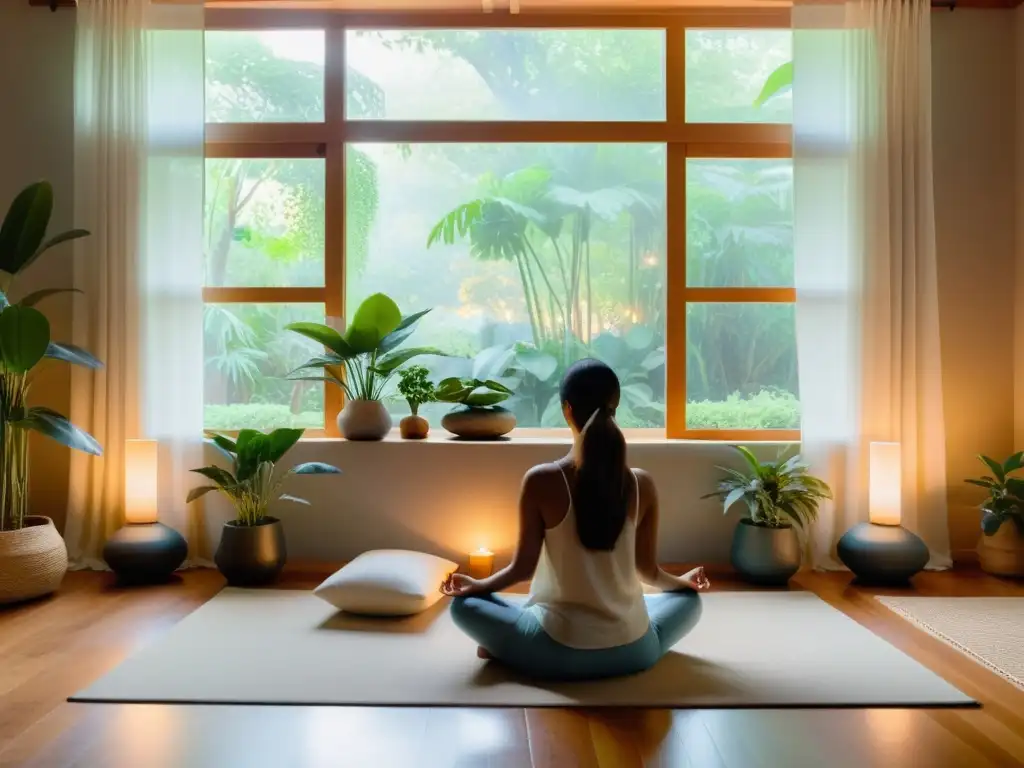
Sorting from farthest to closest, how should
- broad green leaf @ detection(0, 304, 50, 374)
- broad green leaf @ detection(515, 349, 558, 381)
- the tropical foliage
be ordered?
1. broad green leaf @ detection(515, 349, 558, 381)
2. the tropical foliage
3. broad green leaf @ detection(0, 304, 50, 374)

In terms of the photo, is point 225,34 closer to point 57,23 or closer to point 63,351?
point 57,23

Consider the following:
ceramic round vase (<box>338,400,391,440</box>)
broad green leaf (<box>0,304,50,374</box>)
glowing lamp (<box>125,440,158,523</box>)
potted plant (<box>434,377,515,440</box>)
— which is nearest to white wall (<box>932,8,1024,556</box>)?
potted plant (<box>434,377,515,440</box>)

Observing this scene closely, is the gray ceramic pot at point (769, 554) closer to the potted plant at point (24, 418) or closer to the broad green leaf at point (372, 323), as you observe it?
the broad green leaf at point (372, 323)

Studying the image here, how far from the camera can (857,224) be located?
387 centimetres

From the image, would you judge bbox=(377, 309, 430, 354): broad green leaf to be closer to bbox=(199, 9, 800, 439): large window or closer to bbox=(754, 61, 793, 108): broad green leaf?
bbox=(199, 9, 800, 439): large window

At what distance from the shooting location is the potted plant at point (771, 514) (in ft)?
11.6

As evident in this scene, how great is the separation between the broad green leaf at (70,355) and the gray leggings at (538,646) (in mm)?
1885

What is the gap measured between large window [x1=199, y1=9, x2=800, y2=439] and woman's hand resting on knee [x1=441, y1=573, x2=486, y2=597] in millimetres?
1902

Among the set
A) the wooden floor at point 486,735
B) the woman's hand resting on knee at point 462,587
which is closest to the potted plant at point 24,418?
the wooden floor at point 486,735

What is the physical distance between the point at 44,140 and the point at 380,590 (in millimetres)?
2683

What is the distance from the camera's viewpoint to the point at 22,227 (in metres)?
3.44

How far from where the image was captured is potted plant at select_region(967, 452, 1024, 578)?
3676 millimetres

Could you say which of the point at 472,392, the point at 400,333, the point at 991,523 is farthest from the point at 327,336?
the point at 991,523

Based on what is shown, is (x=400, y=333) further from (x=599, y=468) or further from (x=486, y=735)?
(x=486, y=735)
